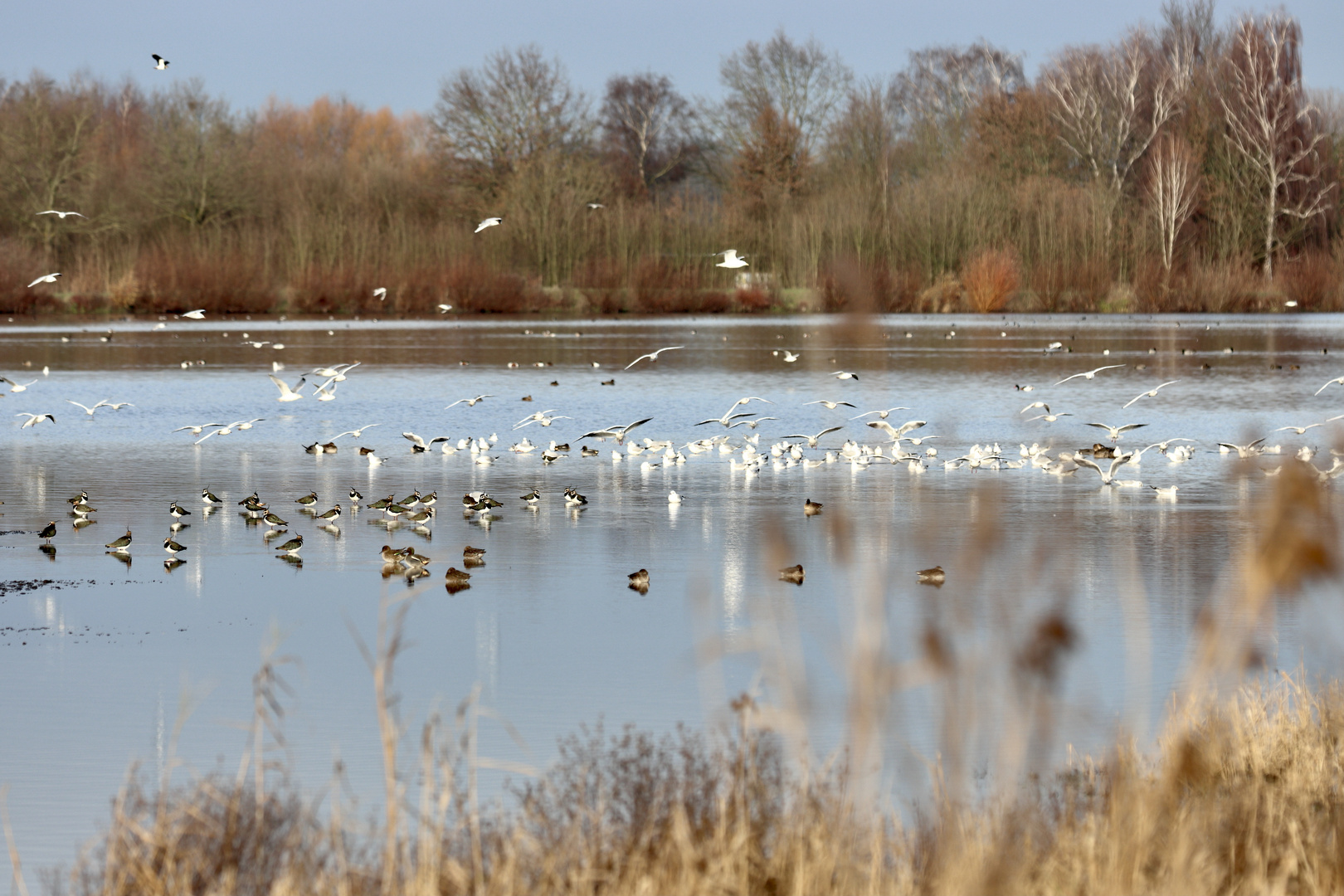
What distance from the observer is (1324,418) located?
1656 cm

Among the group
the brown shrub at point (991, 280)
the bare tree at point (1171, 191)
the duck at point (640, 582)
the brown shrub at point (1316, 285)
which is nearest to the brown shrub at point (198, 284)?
the brown shrub at point (991, 280)

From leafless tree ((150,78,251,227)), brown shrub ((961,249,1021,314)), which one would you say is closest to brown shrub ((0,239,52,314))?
leafless tree ((150,78,251,227))

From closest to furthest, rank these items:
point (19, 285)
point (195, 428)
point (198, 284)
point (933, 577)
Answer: point (933, 577) < point (195, 428) < point (19, 285) < point (198, 284)

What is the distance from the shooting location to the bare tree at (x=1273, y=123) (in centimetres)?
4872

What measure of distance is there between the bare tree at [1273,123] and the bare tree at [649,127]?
113ft

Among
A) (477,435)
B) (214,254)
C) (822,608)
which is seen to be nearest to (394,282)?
(214,254)

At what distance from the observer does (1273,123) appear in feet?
159

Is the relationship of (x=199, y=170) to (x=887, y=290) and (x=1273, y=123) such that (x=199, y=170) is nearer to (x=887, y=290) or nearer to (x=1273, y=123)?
(x=887, y=290)

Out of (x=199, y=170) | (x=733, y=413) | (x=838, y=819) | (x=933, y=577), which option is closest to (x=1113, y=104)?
(x=199, y=170)

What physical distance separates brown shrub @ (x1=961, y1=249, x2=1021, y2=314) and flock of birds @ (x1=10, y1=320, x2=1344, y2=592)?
26.6 meters

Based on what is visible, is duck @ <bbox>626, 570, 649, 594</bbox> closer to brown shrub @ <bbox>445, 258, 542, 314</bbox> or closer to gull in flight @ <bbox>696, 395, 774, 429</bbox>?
gull in flight @ <bbox>696, 395, 774, 429</bbox>

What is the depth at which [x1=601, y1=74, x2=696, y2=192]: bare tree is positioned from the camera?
79750mm

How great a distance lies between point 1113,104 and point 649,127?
31.2 metres

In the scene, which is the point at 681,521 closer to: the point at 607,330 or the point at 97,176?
the point at 607,330
